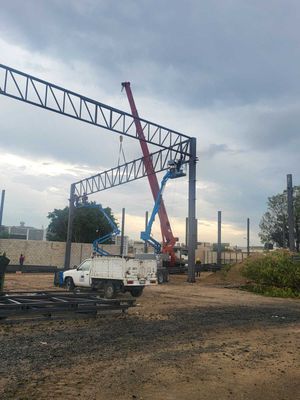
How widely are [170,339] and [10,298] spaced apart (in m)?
5.94

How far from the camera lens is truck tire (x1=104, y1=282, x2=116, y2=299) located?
18.3m

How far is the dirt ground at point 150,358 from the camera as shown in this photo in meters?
5.88

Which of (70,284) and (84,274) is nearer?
(84,274)

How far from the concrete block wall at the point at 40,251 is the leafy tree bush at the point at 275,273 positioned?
2595cm

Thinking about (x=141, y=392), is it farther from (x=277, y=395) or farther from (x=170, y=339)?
(x=170, y=339)

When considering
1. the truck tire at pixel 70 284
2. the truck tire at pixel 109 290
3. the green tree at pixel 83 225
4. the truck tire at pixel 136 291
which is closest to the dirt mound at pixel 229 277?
the truck tire at pixel 136 291

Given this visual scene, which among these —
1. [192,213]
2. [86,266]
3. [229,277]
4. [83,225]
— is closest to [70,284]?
[86,266]

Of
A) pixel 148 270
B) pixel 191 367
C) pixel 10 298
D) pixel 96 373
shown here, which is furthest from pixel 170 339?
pixel 148 270

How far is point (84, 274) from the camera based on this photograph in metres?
20.3

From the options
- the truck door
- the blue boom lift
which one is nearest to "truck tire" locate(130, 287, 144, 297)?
the truck door

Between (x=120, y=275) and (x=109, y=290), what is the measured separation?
91 cm

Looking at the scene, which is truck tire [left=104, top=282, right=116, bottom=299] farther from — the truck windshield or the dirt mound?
the dirt mound

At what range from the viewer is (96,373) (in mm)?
6578

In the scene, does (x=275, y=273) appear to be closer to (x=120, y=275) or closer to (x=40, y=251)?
(x=120, y=275)
